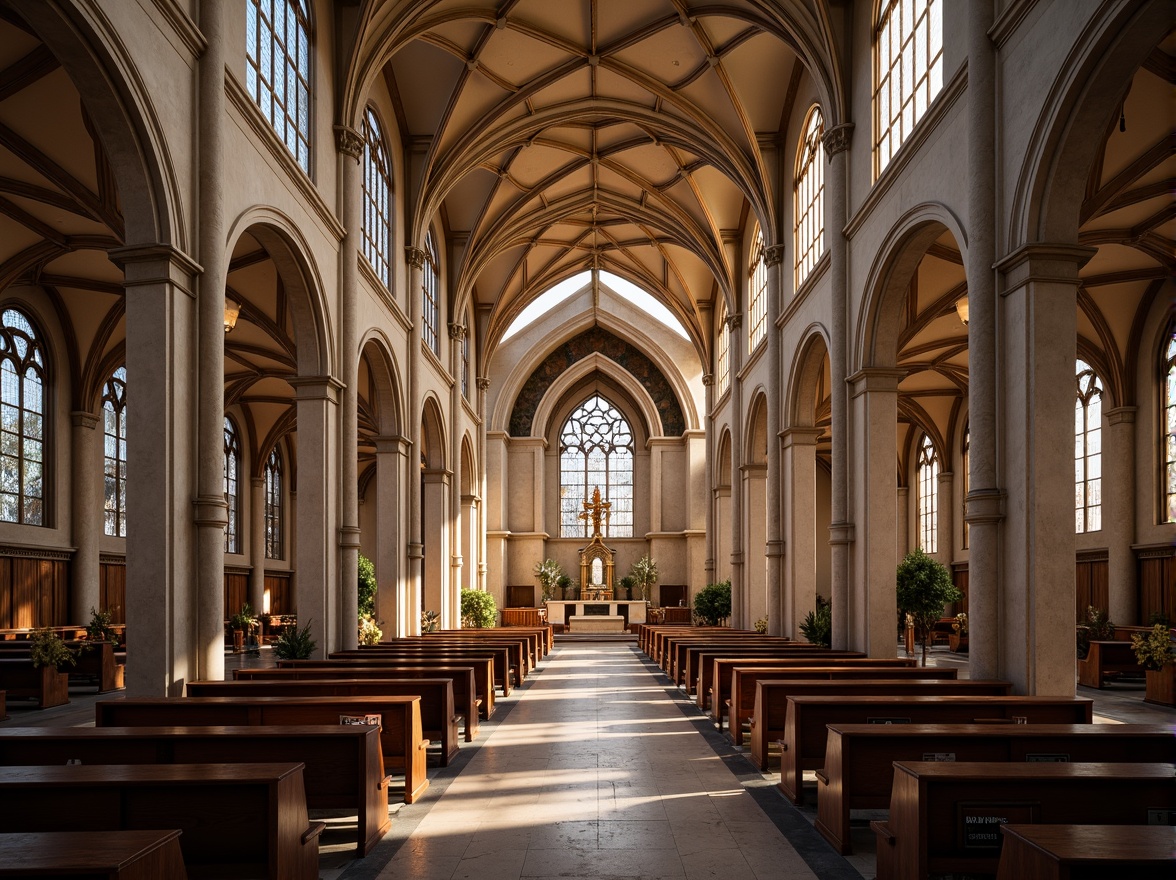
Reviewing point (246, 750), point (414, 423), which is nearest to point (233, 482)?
point (414, 423)

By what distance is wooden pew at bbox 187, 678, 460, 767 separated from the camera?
9.40m

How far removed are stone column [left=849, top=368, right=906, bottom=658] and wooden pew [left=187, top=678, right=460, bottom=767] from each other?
722cm

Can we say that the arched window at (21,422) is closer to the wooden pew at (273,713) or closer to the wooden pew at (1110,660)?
the wooden pew at (273,713)

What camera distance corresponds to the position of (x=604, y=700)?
1527 centimetres

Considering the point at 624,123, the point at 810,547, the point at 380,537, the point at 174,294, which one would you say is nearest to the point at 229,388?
the point at 380,537

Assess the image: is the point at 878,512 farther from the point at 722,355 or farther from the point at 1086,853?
the point at 722,355

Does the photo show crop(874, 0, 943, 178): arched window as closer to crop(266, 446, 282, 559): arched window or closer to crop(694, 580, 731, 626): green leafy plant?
crop(694, 580, 731, 626): green leafy plant

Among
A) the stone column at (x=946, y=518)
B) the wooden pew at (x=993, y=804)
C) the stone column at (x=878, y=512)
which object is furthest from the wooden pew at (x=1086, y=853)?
the stone column at (x=946, y=518)

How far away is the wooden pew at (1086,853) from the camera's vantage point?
3178 mm

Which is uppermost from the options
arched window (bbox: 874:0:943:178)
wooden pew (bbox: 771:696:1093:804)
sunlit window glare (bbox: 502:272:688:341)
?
sunlit window glare (bbox: 502:272:688:341)

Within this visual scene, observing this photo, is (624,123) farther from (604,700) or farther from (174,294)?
(174,294)

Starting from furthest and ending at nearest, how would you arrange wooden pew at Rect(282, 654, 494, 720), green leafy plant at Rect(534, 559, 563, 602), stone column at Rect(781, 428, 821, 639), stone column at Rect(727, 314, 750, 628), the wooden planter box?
green leafy plant at Rect(534, 559, 563, 602)
stone column at Rect(727, 314, 750, 628)
stone column at Rect(781, 428, 821, 639)
the wooden planter box
wooden pew at Rect(282, 654, 494, 720)

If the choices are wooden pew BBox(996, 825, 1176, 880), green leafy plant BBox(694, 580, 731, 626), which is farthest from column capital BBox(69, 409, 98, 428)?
wooden pew BBox(996, 825, 1176, 880)

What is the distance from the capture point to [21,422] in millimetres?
20828
